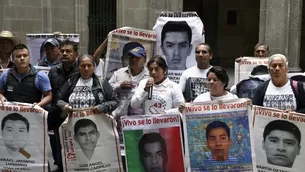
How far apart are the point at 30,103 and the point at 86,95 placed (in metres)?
0.76

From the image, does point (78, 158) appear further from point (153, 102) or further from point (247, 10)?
point (247, 10)

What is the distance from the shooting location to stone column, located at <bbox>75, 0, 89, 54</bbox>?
14.0 meters

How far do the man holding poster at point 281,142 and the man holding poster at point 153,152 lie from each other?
1198 millimetres

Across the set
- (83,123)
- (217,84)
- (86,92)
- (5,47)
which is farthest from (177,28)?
(5,47)

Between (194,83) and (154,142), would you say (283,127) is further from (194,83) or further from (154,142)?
(154,142)

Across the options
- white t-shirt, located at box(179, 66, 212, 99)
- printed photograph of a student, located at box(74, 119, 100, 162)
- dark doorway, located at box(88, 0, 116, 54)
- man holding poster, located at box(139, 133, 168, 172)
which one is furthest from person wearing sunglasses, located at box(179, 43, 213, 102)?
dark doorway, located at box(88, 0, 116, 54)

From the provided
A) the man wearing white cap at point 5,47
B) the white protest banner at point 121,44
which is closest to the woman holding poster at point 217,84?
the white protest banner at point 121,44

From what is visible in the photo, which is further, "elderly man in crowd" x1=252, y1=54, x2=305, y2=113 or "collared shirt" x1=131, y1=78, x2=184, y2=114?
"collared shirt" x1=131, y1=78, x2=184, y2=114

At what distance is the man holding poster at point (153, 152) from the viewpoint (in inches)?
208

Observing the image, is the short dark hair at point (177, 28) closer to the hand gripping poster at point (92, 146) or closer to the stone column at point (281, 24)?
the hand gripping poster at point (92, 146)

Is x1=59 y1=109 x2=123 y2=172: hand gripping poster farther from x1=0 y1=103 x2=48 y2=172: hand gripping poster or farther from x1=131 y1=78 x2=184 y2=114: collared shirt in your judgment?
x1=131 y1=78 x2=184 y2=114: collared shirt

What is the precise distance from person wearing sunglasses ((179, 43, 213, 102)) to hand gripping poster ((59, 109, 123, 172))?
117cm

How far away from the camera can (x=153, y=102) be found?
215 inches

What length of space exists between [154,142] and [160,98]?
544 millimetres
